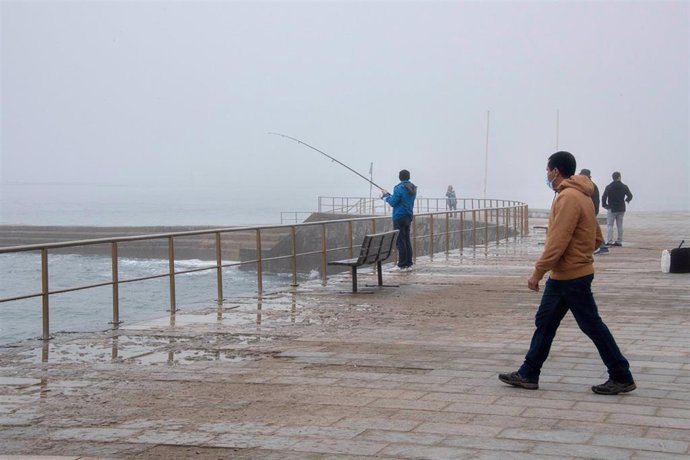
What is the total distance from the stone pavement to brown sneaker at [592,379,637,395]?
50mm

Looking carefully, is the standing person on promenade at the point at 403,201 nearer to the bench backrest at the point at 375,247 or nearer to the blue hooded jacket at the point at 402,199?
the blue hooded jacket at the point at 402,199

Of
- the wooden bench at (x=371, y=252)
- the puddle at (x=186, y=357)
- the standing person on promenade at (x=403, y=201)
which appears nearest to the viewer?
the puddle at (x=186, y=357)

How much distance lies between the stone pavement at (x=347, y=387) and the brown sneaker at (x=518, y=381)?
0.29 feet

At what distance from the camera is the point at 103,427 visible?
20.0 feet

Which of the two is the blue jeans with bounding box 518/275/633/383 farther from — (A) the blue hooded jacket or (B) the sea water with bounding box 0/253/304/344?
(B) the sea water with bounding box 0/253/304/344

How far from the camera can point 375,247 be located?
14375 mm

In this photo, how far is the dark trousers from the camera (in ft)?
56.6

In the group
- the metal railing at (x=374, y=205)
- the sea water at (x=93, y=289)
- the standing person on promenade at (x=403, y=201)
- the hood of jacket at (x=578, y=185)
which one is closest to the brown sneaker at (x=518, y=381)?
the hood of jacket at (x=578, y=185)

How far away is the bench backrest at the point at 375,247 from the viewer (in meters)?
14.0

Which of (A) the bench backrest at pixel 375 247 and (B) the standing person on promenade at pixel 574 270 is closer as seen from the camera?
(B) the standing person on promenade at pixel 574 270

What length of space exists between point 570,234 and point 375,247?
7.69 meters

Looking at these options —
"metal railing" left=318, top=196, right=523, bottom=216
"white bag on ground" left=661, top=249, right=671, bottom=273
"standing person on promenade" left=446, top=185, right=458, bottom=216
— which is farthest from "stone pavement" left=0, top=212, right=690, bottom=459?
"standing person on promenade" left=446, top=185, right=458, bottom=216

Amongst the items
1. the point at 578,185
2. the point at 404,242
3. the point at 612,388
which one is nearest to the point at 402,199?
the point at 404,242

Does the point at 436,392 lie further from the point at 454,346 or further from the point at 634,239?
the point at 634,239
